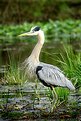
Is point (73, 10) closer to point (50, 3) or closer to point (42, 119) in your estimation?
point (50, 3)

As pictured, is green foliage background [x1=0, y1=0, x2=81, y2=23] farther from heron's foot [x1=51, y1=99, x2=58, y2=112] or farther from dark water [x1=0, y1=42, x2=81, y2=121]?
heron's foot [x1=51, y1=99, x2=58, y2=112]

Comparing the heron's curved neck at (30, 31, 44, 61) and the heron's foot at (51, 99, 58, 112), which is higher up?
the heron's curved neck at (30, 31, 44, 61)

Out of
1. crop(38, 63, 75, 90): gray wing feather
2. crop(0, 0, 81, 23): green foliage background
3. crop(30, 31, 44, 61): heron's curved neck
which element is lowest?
crop(38, 63, 75, 90): gray wing feather

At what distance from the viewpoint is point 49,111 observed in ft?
30.2

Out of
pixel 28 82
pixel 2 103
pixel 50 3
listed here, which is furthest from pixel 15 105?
pixel 50 3

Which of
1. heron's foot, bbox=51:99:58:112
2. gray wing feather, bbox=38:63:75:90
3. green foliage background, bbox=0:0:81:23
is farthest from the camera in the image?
green foliage background, bbox=0:0:81:23

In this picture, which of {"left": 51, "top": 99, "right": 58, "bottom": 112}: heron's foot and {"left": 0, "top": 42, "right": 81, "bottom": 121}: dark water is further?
{"left": 51, "top": 99, "right": 58, "bottom": 112}: heron's foot

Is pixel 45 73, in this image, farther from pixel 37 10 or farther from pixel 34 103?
pixel 37 10

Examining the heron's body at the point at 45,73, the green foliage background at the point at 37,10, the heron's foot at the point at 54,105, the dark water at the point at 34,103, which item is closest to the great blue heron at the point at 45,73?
the heron's body at the point at 45,73

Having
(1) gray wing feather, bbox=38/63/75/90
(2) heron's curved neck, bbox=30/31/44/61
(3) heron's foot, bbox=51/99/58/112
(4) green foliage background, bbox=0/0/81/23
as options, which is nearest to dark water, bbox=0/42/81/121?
(3) heron's foot, bbox=51/99/58/112

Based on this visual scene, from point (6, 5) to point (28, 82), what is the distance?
24.5m

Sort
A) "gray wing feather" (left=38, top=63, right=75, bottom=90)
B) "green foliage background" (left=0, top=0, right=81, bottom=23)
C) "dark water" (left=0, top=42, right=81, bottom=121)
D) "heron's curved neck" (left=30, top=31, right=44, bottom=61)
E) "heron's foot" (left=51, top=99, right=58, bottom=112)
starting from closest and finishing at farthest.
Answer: "dark water" (left=0, top=42, right=81, bottom=121) < "heron's foot" (left=51, top=99, right=58, bottom=112) < "gray wing feather" (left=38, top=63, right=75, bottom=90) < "heron's curved neck" (left=30, top=31, right=44, bottom=61) < "green foliage background" (left=0, top=0, right=81, bottom=23)

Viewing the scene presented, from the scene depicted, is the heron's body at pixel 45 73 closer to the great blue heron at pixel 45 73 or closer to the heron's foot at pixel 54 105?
the great blue heron at pixel 45 73

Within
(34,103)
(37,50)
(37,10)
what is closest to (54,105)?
(34,103)
